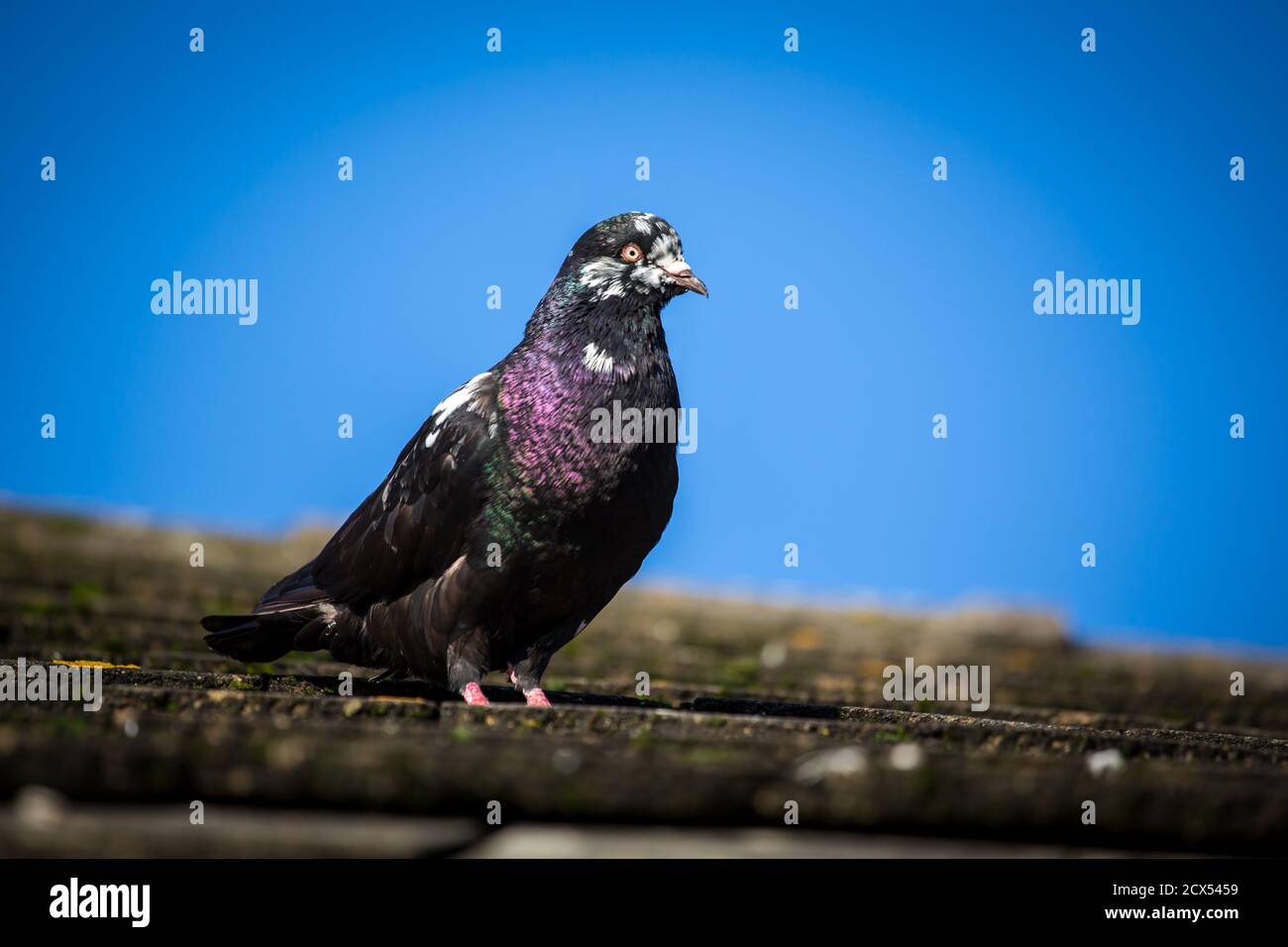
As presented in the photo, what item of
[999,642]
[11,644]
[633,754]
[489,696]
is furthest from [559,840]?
[999,642]

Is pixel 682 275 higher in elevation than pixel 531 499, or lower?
higher

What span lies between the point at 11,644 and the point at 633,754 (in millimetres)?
3774

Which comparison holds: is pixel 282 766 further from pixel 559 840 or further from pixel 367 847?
Result: pixel 559 840

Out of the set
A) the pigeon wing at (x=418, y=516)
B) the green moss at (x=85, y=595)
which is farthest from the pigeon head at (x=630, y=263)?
the green moss at (x=85, y=595)

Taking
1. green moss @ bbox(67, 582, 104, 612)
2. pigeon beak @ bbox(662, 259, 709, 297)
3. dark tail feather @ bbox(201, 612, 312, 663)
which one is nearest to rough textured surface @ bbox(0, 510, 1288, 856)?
dark tail feather @ bbox(201, 612, 312, 663)

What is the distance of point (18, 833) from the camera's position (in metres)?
1.74

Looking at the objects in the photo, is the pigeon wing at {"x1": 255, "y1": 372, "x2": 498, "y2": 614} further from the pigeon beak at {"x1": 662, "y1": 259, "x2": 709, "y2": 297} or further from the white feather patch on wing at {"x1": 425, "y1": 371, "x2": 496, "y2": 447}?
the pigeon beak at {"x1": 662, "y1": 259, "x2": 709, "y2": 297}

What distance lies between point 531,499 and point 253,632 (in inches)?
59.8

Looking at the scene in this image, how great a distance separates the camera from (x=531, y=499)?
4.26 metres

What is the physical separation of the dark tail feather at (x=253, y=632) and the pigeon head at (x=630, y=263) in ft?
5.58

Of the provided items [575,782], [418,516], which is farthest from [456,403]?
[575,782]

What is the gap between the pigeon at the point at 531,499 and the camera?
428cm

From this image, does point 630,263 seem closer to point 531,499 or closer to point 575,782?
point 531,499
